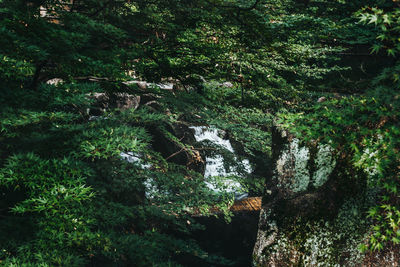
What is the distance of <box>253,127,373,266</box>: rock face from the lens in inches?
124

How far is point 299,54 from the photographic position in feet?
16.3

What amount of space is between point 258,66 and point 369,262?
3.88 m

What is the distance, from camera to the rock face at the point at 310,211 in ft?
10.4

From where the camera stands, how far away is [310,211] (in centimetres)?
344

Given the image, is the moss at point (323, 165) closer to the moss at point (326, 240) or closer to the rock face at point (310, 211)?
the rock face at point (310, 211)

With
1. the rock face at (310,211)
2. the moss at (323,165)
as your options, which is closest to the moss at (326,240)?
the rock face at (310,211)

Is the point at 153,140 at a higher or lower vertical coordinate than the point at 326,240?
higher

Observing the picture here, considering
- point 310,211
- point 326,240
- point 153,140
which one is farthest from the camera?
point 153,140

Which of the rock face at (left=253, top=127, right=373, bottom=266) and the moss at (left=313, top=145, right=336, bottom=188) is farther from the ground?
the moss at (left=313, top=145, right=336, bottom=188)

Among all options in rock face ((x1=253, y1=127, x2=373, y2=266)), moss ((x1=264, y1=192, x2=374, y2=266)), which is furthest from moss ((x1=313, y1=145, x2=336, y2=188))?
moss ((x1=264, y1=192, x2=374, y2=266))

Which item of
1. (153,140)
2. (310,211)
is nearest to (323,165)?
(310,211)

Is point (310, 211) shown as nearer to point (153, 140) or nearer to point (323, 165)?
point (323, 165)

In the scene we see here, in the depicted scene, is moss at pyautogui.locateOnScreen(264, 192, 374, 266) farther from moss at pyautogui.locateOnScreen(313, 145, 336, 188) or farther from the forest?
moss at pyautogui.locateOnScreen(313, 145, 336, 188)

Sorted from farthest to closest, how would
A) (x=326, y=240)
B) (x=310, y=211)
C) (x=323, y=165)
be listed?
(x=323, y=165) → (x=310, y=211) → (x=326, y=240)
